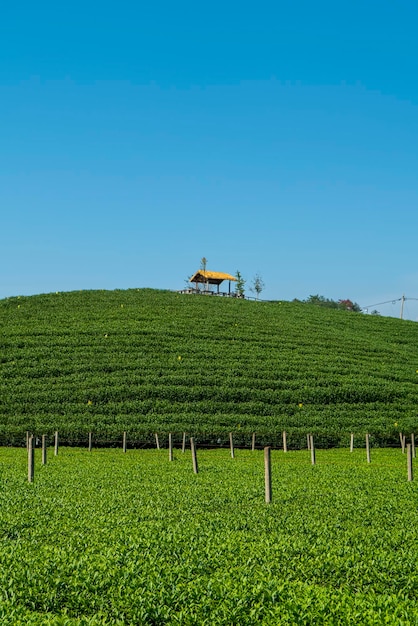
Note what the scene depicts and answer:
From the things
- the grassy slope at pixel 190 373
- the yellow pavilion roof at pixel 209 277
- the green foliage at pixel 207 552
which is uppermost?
the yellow pavilion roof at pixel 209 277

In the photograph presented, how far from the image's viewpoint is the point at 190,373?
49.2 meters

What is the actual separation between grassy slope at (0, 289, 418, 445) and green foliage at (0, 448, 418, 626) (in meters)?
20.2

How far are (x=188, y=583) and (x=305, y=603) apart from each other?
6.43 feet

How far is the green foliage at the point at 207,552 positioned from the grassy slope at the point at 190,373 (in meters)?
20.2

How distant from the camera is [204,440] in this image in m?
41.2

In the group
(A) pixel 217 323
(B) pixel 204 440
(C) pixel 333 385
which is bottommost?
(B) pixel 204 440

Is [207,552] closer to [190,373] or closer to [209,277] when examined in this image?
[190,373]

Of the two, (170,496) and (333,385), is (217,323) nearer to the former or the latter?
(333,385)

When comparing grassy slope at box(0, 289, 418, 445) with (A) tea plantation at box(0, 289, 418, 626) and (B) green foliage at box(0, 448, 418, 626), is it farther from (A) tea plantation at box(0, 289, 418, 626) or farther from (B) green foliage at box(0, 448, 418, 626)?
(B) green foliage at box(0, 448, 418, 626)

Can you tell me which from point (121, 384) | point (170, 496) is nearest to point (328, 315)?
point (121, 384)

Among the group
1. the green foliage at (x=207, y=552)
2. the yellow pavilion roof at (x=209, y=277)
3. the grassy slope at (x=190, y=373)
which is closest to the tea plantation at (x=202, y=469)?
the green foliage at (x=207, y=552)

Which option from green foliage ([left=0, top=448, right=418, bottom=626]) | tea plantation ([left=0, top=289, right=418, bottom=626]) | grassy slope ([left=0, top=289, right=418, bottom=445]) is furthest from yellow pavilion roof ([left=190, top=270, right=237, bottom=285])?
green foliage ([left=0, top=448, right=418, bottom=626])

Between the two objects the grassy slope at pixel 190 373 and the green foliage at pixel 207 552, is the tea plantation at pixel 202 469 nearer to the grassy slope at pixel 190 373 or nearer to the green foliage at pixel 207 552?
the green foliage at pixel 207 552

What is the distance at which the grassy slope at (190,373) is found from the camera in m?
43.2
